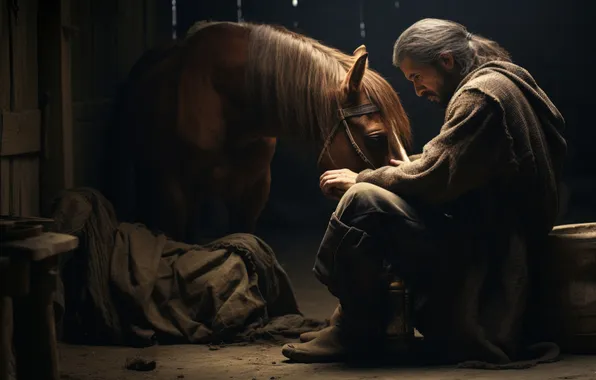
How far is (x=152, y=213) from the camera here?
6.43 meters

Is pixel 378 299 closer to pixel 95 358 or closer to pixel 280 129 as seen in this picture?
pixel 95 358

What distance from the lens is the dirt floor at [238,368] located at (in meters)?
4.27

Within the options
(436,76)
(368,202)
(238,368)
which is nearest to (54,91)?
(238,368)

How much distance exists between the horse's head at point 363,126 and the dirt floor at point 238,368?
1092 millimetres

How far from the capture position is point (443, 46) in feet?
15.1

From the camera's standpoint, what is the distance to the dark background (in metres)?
10.4

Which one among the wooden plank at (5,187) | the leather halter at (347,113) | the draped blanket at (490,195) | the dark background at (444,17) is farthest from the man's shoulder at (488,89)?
the dark background at (444,17)

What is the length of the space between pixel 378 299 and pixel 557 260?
81 centimetres

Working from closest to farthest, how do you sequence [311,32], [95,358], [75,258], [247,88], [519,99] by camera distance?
[519,99] → [95,358] → [75,258] → [247,88] → [311,32]

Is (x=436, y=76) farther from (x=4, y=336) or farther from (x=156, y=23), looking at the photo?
(x=156, y=23)

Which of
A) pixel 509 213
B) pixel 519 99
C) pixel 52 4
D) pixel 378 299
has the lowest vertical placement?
pixel 378 299

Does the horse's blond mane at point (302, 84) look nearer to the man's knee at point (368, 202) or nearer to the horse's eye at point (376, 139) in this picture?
the horse's eye at point (376, 139)

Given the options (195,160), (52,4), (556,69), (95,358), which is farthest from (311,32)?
(95,358)

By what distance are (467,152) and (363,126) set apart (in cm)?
135
